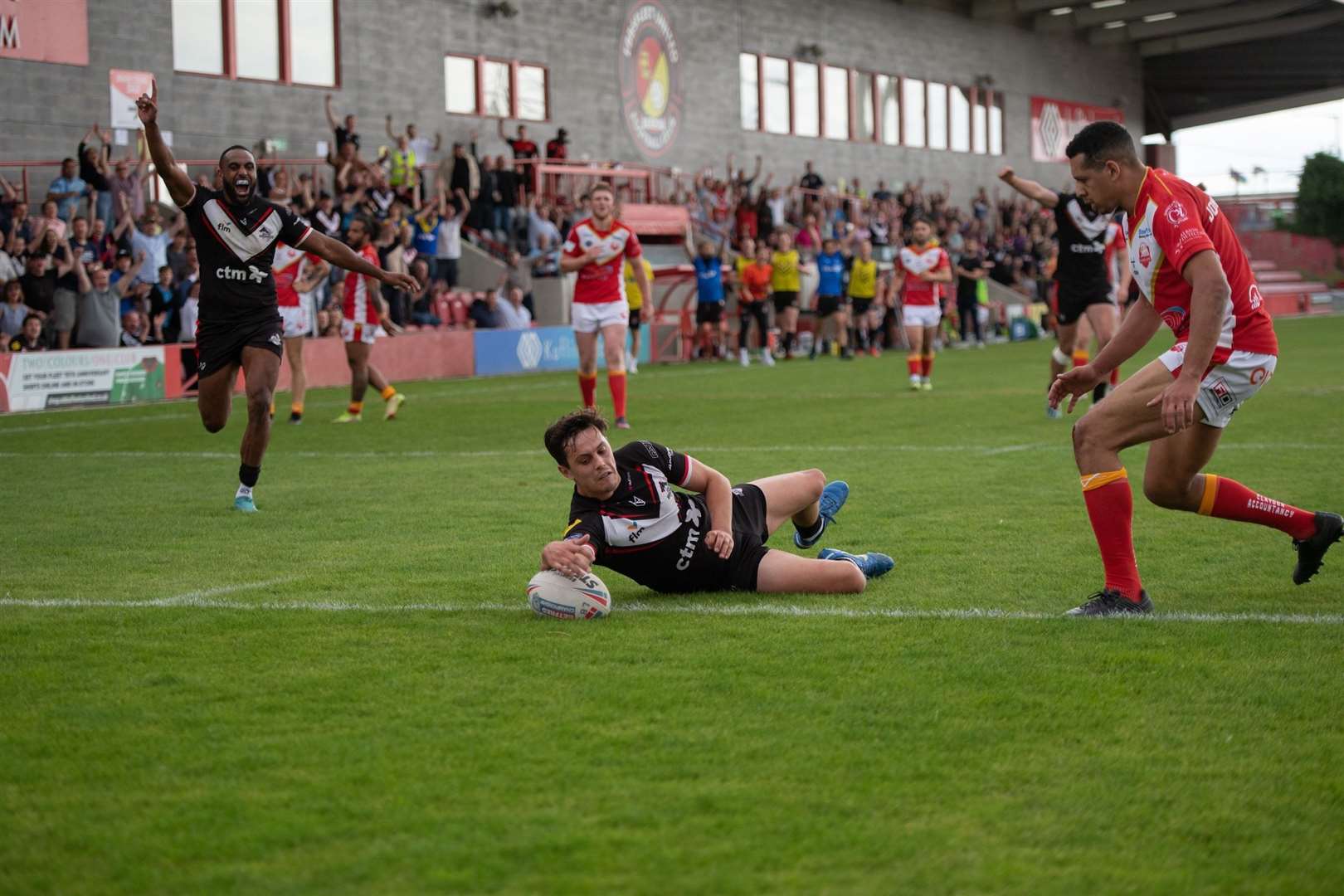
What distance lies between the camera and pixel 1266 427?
1379 cm

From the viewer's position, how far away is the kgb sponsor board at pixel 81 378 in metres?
18.7

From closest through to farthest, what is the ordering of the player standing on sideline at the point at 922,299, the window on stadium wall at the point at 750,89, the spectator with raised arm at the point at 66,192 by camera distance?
the player standing on sideline at the point at 922,299 → the spectator with raised arm at the point at 66,192 → the window on stadium wall at the point at 750,89

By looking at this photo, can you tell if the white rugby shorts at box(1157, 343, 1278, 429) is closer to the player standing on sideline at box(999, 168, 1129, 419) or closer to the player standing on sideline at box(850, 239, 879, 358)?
the player standing on sideline at box(999, 168, 1129, 419)

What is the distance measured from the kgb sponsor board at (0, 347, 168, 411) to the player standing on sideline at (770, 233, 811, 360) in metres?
12.6

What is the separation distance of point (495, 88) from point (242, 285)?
2324 cm

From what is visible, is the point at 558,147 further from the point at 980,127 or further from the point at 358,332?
the point at 980,127

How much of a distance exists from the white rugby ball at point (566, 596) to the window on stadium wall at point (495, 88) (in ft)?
87.1

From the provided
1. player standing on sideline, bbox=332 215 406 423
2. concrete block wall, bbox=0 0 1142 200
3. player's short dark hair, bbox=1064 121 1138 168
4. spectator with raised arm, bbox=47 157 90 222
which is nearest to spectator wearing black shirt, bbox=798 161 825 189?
concrete block wall, bbox=0 0 1142 200

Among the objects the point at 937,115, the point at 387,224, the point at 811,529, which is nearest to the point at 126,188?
the point at 387,224

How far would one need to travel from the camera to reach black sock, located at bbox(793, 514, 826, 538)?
744 cm

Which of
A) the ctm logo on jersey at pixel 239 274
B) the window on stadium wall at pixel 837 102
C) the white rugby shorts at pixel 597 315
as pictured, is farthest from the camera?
the window on stadium wall at pixel 837 102

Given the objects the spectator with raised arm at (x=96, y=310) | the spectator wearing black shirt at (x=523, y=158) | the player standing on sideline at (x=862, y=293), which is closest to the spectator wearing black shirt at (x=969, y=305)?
the player standing on sideline at (x=862, y=293)

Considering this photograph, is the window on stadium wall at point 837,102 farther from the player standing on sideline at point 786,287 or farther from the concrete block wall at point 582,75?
the player standing on sideline at point 786,287

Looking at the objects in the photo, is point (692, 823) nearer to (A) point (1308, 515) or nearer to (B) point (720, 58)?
(A) point (1308, 515)
